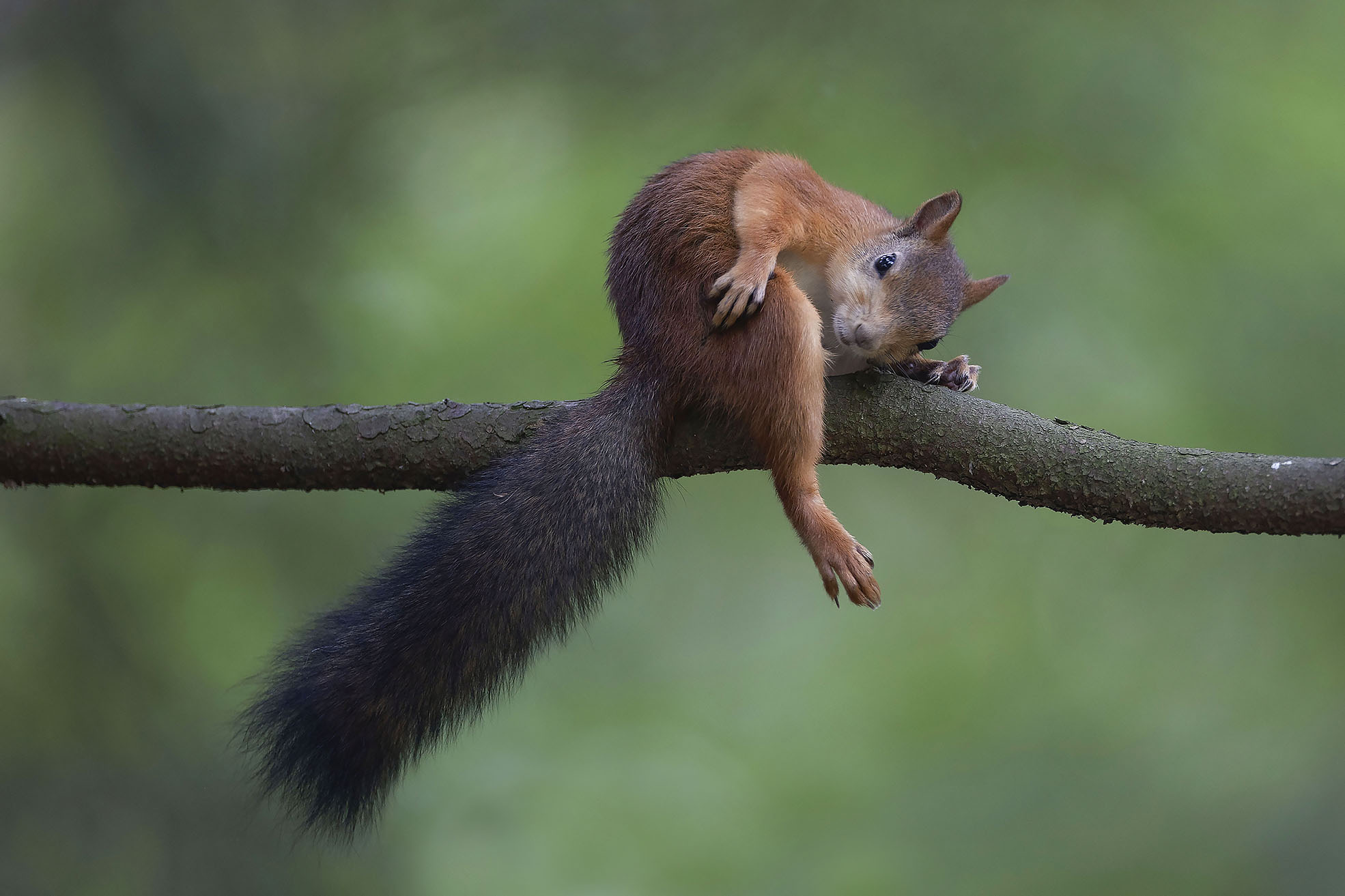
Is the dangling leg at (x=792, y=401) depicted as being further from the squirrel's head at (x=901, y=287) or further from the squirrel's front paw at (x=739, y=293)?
the squirrel's head at (x=901, y=287)

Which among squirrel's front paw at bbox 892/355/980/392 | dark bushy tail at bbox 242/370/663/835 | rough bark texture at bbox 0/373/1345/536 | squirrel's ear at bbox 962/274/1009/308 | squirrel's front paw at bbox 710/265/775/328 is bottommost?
dark bushy tail at bbox 242/370/663/835

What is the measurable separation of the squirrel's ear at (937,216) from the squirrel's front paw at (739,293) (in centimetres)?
44

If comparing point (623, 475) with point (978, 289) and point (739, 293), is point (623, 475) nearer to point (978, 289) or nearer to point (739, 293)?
point (739, 293)

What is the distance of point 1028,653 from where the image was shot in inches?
131

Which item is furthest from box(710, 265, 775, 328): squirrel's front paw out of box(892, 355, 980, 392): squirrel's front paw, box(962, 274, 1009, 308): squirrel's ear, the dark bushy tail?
box(962, 274, 1009, 308): squirrel's ear

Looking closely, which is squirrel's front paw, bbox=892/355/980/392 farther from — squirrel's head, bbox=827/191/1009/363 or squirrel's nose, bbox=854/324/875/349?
squirrel's nose, bbox=854/324/875/349

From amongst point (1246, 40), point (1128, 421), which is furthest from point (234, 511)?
point (1246, 40)

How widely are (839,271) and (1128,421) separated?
1.73 m

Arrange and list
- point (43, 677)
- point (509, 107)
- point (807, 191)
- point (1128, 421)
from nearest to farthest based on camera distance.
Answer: point (807, 191)
point (43, 677)
point (1128, 421)
point (509, 107)

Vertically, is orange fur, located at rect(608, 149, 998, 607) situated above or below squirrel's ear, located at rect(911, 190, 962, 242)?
below

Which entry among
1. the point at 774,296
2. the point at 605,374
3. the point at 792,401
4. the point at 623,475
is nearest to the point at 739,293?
the point at 774,296

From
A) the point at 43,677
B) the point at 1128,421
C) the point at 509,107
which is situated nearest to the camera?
the point at 43,677

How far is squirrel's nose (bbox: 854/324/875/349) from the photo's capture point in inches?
74.5

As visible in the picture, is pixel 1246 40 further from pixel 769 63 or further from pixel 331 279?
pixel 331 279
